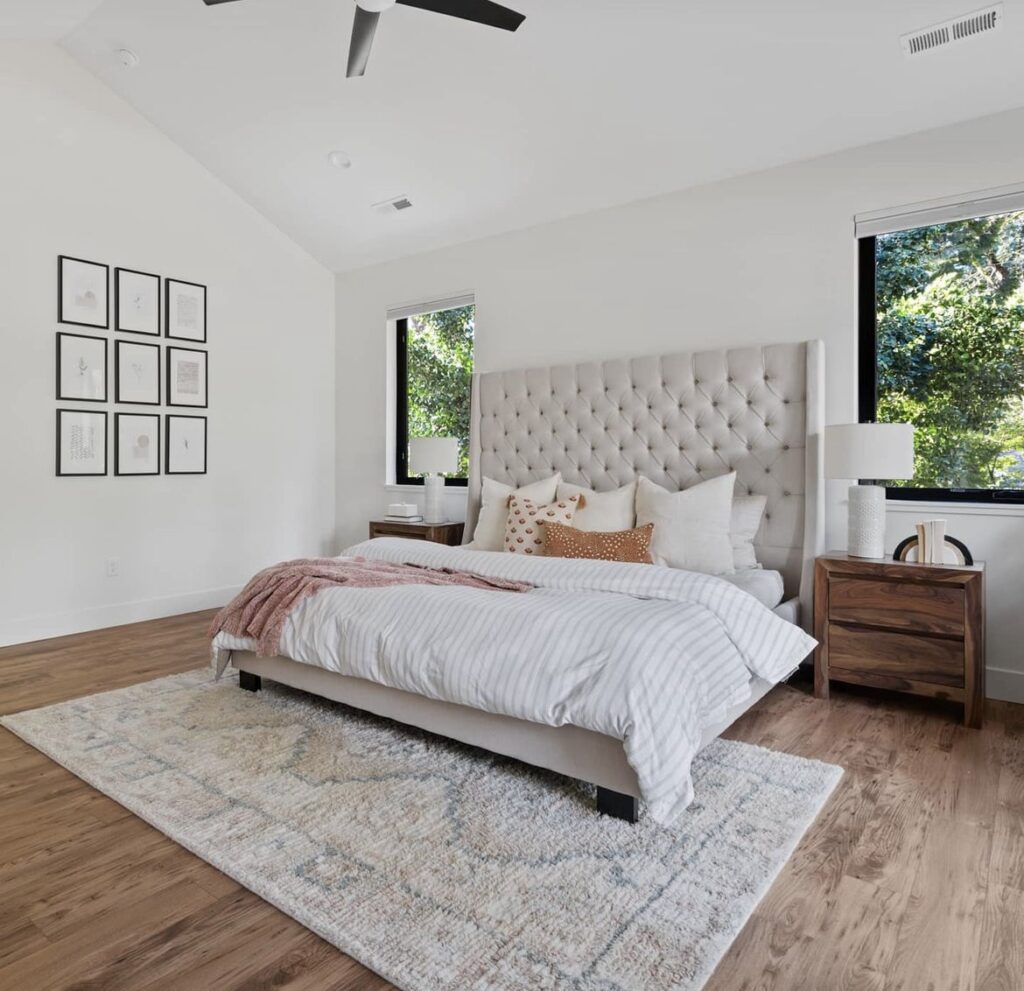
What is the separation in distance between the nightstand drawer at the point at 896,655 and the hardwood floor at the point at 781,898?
0.30 m

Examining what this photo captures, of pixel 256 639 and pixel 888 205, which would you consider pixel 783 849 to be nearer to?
pixel 256 639

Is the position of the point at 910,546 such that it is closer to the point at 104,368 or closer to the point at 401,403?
the point at 401,403

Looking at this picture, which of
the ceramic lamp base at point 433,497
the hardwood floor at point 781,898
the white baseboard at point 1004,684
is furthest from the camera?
the ceramic lamp base at point 433,497

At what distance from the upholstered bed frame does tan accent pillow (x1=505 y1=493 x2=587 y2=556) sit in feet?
1.59

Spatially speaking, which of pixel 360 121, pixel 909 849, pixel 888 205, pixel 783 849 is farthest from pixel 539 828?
pixel 360 121

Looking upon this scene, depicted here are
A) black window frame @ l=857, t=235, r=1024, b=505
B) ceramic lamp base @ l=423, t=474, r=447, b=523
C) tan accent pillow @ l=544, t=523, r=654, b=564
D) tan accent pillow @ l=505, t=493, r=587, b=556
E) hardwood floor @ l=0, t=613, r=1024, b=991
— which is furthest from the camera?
ceramic lamp base @ l=423, t=474, r=447, b=523

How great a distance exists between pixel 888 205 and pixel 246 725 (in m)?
3.62

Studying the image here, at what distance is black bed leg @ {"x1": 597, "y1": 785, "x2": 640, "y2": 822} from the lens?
1.98m

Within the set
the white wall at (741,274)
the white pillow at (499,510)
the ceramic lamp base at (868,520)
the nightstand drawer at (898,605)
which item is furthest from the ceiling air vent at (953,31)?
the white pillow at (499,510)

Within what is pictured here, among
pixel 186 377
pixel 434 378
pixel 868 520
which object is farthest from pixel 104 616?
pixel 868 520

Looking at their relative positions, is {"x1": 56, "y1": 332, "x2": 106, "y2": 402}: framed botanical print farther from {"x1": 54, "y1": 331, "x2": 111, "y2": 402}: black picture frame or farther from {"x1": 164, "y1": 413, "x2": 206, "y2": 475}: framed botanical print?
{"x1": 164, "y1": 413, "x2": 206, "y2": 475}: framed botanical print

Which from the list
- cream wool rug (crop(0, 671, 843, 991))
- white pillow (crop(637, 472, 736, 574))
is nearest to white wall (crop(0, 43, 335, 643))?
cream wool rug (crop(0, 671, 843, 991))

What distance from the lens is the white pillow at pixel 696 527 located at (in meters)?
3.35

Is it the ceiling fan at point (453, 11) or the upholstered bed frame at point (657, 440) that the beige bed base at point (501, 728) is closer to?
the upholstered bed frame at point (657, 440)
